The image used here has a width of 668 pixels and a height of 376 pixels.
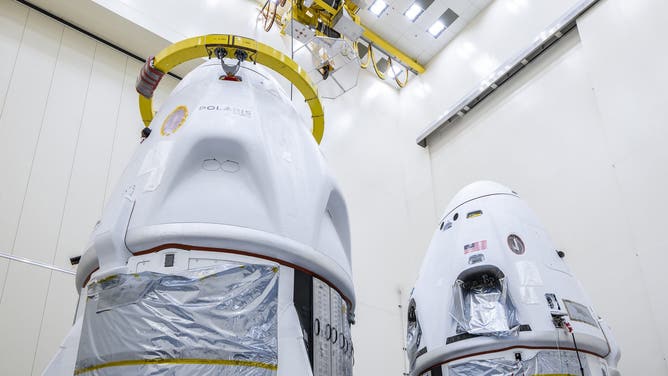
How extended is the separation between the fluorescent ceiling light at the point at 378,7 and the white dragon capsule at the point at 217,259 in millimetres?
7922

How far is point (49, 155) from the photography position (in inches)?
266

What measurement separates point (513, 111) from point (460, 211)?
188 inches

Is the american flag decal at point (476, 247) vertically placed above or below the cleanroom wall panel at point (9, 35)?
below

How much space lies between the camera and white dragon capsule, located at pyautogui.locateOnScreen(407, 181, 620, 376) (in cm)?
396

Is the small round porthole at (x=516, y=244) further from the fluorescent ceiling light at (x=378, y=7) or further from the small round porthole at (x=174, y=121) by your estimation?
the fluorescent ceiling light at (x=378, y=7)

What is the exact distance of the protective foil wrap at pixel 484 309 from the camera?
4.06 m

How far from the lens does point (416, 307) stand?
4859 millimetres

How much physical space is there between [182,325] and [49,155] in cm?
509

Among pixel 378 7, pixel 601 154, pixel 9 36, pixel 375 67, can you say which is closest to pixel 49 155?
pixel 9 36

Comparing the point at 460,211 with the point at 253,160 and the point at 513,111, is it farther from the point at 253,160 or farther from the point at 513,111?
the point at 513,111

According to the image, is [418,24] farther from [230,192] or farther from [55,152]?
[230,192]

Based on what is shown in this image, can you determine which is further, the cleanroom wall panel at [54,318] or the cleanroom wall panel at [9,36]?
the cleanroom wall panel at [9,36]

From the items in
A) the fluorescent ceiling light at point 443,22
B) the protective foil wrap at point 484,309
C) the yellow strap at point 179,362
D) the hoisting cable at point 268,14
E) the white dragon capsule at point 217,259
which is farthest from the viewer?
the fluorescent ceiling light at point 443,22

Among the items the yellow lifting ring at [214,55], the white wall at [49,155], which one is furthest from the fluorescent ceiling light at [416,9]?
the yellow lifting ring at [214,55]
